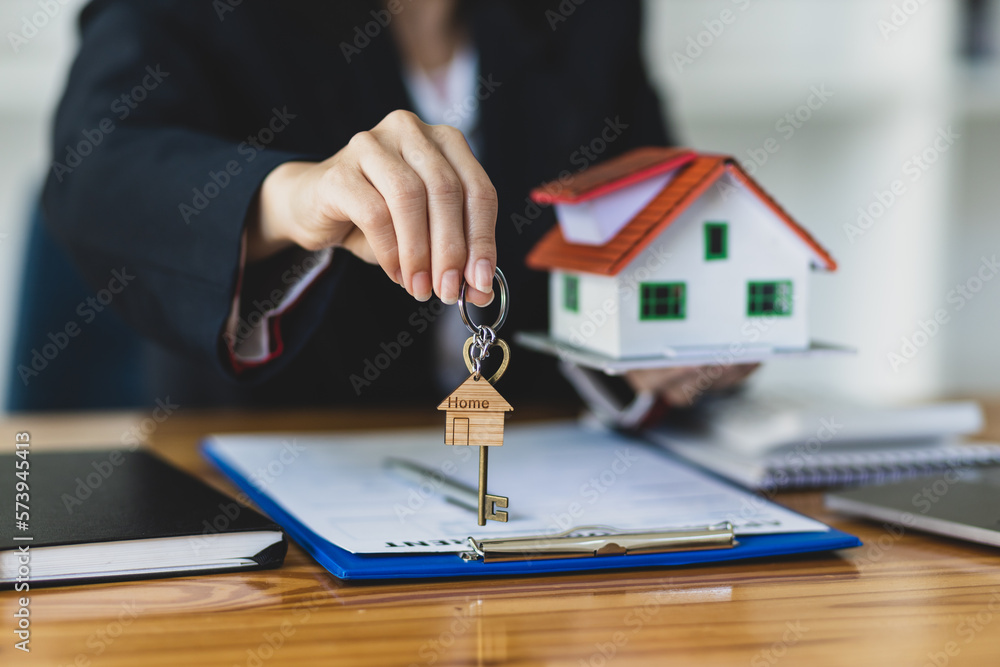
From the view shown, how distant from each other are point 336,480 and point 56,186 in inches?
18.7

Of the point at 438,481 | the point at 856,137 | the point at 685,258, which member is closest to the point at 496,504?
the point at 438,481

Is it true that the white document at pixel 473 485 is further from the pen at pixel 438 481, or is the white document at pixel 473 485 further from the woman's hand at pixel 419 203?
the woman's hand at pixel 419 203

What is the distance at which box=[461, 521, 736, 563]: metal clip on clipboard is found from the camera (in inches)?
23.1

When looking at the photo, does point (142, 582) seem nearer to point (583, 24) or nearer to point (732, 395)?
point (732, 395)

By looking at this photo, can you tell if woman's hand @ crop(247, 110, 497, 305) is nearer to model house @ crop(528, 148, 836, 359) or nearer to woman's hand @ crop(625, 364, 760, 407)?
model house @ crop(528, 148, 836, 359)

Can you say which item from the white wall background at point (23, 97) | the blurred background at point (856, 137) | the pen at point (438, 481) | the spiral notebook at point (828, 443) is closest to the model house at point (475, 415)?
the pen at point (438, 481)

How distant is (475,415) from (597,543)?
0.12 m

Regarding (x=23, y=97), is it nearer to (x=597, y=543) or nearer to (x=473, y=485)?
(x=473, y=485)

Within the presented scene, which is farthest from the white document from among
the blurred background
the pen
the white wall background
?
the blurred background

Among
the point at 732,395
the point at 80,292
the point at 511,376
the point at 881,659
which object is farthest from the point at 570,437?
the point at 80,292

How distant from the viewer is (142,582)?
22.5 inches

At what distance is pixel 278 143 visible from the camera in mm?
1199

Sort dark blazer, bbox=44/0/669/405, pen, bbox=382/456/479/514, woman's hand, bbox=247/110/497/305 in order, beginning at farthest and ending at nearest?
dark blazer, bbox=44/0/669/405
pen, bbox=382/456/479/514
woman's hand, bbox=247/110/497/305

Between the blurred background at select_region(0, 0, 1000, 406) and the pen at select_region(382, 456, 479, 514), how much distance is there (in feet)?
5.03
